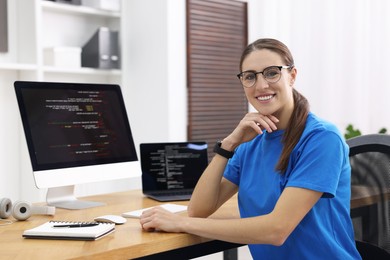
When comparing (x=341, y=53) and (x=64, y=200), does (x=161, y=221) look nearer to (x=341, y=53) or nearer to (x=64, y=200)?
(x=64, y=200)

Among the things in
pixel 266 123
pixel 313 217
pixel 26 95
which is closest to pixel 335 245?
pixel 313 217

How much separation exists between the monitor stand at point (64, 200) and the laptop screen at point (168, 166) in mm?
268

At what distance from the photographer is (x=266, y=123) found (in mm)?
1832

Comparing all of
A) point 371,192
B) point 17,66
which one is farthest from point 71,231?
point 17,66

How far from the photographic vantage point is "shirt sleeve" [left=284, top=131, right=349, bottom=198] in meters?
1.63

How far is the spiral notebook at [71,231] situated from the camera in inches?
64.6

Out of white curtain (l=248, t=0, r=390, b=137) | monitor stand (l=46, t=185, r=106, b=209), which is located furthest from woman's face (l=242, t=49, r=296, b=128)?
white curtain (l=248, t=0, r=390, b=137)

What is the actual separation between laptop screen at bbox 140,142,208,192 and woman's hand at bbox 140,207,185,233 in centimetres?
62

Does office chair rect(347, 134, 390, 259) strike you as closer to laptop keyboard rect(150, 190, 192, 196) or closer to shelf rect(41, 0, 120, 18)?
laptop keyboard rect(150, 190, 192, 196)

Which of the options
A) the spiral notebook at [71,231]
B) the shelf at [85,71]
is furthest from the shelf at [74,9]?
the spiral notebook at [71,231]

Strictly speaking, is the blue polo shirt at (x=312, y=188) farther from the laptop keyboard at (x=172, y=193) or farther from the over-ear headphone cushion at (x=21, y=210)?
the over-ear headphone cushion at (x=21, y=210)

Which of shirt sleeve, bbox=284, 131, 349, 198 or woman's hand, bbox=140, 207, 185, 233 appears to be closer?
shirt sleeve, bbox=284, 131, 349, 198

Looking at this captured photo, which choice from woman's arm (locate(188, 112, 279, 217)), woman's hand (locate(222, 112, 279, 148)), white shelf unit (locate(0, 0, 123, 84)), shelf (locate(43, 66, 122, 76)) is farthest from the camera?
shelf (locate(43, 66, 122, 76))

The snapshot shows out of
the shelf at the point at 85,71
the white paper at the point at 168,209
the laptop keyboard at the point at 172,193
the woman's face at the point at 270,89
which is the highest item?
the shelf at the point at 85,71
